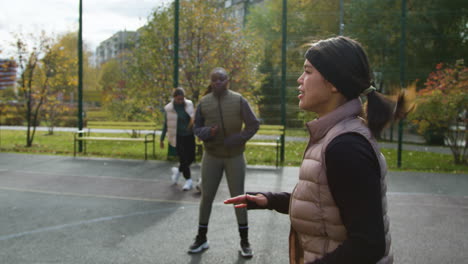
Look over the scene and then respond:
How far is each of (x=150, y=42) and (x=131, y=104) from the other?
238 cm

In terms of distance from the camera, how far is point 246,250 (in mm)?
4707

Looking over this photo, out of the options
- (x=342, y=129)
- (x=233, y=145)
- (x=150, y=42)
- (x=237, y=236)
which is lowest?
(x=237, y=236)

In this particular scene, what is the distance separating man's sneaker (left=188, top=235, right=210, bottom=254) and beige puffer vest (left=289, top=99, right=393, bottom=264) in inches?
126

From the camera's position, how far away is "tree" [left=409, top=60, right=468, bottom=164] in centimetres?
1134

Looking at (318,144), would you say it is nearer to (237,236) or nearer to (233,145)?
(233,145)

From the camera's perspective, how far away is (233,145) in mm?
4898

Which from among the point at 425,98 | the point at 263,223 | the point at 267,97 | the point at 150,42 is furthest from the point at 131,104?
the point at 263,223

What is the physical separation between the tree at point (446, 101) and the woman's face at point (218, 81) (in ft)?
25.7

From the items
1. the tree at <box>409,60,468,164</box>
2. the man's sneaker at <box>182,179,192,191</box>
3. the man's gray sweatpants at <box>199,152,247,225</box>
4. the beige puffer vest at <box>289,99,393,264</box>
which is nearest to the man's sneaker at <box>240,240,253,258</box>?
the man's gray sweatpants at <box>199,152,247,225</box>

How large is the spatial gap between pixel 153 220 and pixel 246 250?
190 centimetres

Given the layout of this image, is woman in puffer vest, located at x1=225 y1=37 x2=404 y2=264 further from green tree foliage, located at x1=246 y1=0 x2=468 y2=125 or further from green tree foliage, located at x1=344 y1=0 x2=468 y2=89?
green tree foliage, located at x1=344 y1=0 x2=468 y2=89

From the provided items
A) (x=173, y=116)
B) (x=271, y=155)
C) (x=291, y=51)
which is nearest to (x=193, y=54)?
(x=291, y=51)

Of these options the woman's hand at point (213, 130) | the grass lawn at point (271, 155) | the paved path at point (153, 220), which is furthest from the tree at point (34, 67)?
the woman's hand at point (213, 130)

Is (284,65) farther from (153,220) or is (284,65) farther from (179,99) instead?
(153,220)
